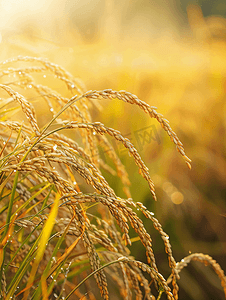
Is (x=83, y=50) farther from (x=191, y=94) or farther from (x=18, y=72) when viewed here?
(x=18, y=72)

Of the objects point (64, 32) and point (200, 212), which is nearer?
point (200, 212)

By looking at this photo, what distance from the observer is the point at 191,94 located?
5.85ft

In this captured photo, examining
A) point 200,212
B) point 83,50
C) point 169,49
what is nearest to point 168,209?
point 200,212

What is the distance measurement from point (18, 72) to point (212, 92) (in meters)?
1.51

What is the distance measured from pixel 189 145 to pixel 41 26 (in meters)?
2.14

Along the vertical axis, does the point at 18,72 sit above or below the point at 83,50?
below

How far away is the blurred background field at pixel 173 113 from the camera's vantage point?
1253mm

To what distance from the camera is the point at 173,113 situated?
1.74 metres

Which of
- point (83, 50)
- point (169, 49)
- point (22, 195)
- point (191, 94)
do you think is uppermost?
point (83, 50)

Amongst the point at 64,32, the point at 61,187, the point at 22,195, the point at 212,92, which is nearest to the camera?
the point at 61,187

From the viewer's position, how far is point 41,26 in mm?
2631

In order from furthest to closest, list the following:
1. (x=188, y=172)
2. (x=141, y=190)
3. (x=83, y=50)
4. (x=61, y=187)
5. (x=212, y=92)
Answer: (x=83, y=50), (x=212, y=92), (x=188, y=172), (x=141, y=190), (x=61, y=187)

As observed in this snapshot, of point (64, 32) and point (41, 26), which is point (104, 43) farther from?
point (41, 26)

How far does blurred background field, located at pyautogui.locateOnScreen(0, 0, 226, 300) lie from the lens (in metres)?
1.25
